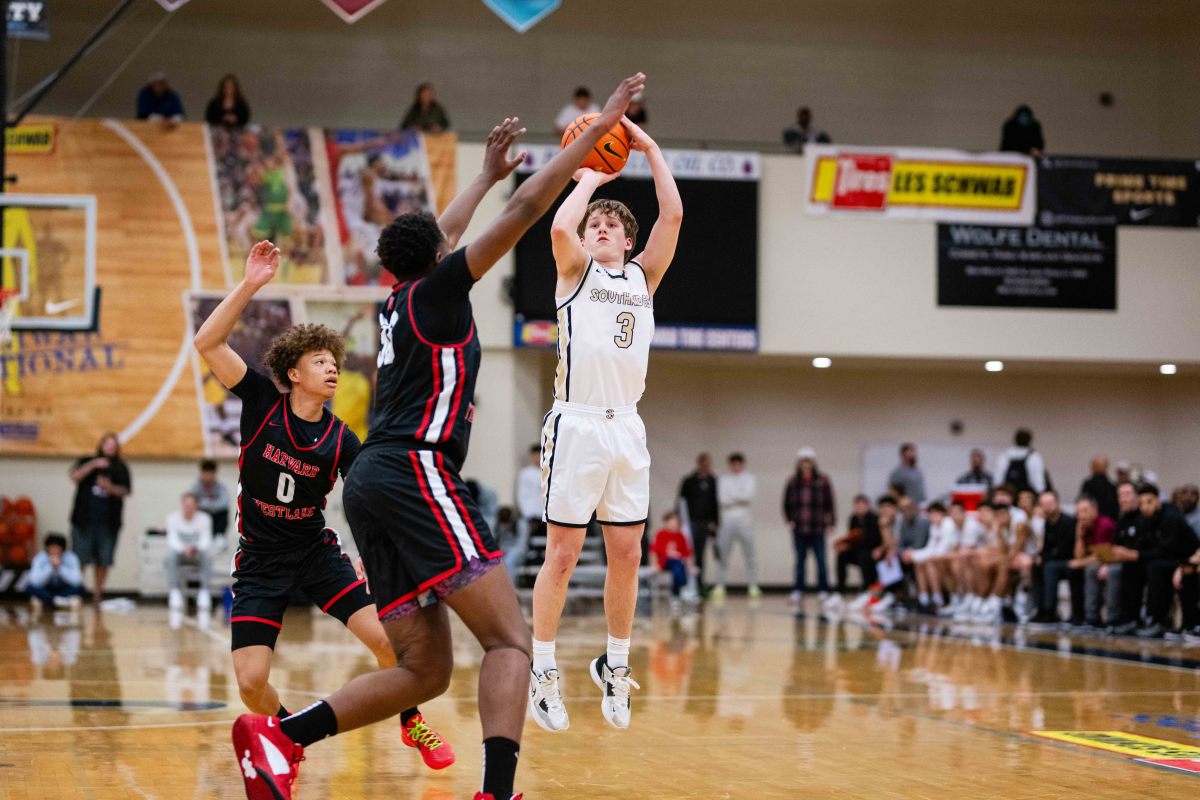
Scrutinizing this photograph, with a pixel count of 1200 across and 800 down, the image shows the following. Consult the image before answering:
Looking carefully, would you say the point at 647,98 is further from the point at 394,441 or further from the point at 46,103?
the point at 394,441

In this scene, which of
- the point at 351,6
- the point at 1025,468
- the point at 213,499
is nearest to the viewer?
the point at 351,6

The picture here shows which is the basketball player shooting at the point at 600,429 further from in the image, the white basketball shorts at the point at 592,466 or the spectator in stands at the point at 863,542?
the spectator in stands at the point at 863,542

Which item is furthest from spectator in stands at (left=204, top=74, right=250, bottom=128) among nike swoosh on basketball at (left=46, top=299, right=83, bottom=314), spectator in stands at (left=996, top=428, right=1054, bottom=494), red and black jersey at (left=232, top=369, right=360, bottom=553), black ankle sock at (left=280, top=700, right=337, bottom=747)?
black ankle sock at (left=280, top=700, right=337, bottom=747)

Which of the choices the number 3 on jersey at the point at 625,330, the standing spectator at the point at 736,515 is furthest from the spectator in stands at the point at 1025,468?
the number 3 on jersey at the point at 625,330

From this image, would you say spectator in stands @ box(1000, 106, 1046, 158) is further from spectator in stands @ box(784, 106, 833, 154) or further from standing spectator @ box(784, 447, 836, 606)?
standing spectator @ box(784, 447, 836, 606)

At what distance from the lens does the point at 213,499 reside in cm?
1805

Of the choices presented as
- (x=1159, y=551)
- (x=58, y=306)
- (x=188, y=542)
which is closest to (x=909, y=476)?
(x=1159, y=551)

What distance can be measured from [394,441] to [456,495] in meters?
0.27

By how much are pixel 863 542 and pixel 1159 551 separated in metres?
5.45

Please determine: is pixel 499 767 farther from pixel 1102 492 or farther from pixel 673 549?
pixel 673 549

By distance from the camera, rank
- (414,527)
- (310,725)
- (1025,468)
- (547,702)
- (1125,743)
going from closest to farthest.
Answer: (414,527), (310,725), (547,702), (1125,743), (1025,468)

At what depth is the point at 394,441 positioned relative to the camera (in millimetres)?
4488

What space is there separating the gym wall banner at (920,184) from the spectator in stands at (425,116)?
519 centimetres

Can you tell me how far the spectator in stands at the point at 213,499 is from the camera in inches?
706
